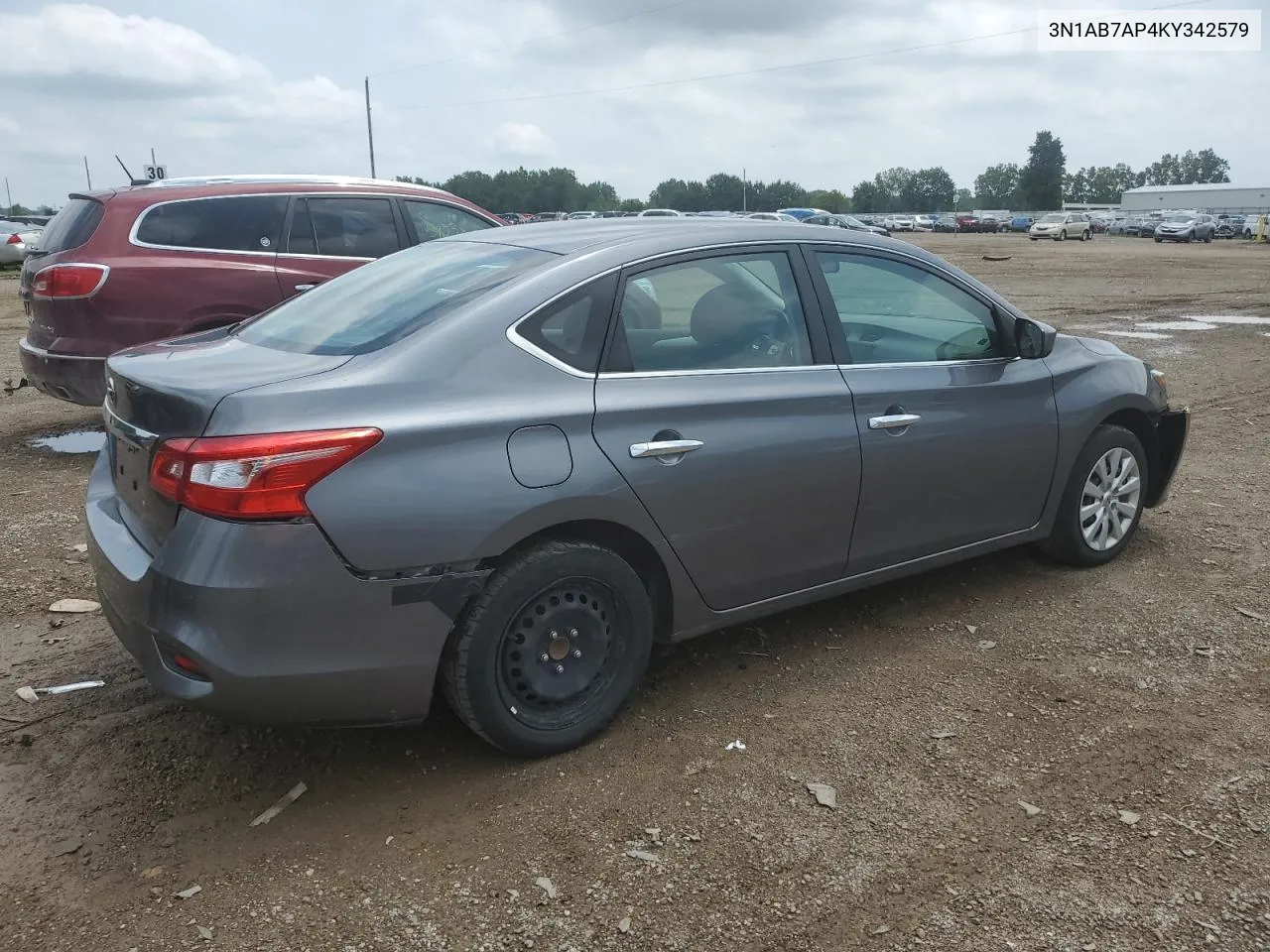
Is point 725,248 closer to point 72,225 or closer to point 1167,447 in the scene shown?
point 1167,447

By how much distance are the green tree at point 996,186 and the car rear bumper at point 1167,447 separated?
153026 millimetres

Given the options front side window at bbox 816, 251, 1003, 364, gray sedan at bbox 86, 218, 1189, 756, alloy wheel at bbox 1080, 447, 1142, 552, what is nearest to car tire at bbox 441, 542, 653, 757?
gray sedan at bbox 86, 218, 1189, 756

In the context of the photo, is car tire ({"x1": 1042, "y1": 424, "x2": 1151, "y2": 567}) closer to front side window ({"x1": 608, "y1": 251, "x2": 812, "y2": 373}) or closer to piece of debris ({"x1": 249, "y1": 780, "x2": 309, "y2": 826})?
front side window ({"x1": 608, "y1": 251, "x2": 812, "y2": 373})

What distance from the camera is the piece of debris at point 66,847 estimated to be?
2.85 meters

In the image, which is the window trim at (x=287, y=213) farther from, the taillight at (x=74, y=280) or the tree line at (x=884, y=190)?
the tree line at (x=884, y=190)

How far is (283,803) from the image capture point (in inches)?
122

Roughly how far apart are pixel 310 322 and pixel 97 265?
392 centimetres

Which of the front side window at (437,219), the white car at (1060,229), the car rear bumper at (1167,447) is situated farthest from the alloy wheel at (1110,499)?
the white car at (1060,229)

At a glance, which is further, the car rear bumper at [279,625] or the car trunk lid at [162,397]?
the car trunk lid at [162,397]

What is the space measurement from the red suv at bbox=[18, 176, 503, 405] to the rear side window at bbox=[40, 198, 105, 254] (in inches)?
0.4

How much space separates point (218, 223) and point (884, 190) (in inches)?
5501

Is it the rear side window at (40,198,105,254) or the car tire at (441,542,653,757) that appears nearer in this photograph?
the car tire at (441,542,653,757)

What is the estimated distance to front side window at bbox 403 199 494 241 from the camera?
8008 millimetres

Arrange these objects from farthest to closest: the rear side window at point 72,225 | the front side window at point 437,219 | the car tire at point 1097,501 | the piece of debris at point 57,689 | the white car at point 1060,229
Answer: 1. the white car at point 1060,229
2. the front side window at point 437,219
3. the rear side window at point 72,225
4. the car tire at point 1097,501
5. the piece of debris at point 57,689
